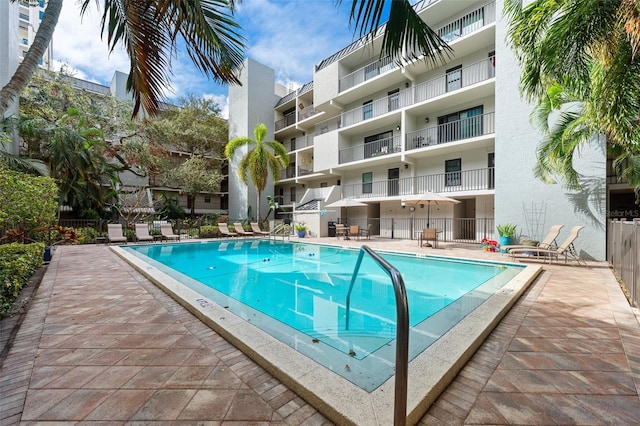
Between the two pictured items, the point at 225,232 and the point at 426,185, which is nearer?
the point at 426,185

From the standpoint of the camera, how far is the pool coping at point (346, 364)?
209cm

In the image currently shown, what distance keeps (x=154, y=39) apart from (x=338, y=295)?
5661 mm

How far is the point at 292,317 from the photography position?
5.04m

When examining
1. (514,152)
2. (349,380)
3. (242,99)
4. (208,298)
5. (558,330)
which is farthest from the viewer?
(242,99)

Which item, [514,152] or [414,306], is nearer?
[414,306]

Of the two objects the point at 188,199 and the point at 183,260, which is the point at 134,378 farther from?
the point at 188,199

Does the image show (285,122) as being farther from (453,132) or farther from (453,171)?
(453,171)

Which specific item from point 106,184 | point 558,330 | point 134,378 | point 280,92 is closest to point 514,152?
point 558,330

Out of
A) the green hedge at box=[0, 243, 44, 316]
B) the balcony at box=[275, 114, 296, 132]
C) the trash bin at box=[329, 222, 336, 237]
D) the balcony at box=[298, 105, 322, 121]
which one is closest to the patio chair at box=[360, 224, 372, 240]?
the trash bin at box=[329, 222, 336, 237]

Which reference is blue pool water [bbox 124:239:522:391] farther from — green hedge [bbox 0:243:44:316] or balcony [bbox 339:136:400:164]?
balcony [bbox 339:136:400:164]

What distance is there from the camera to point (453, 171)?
1689 centimetres

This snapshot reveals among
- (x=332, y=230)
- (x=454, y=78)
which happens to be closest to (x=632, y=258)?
(x=454, y=78)

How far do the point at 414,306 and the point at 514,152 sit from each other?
9978mm

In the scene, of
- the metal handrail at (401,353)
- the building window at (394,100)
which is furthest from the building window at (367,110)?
the metal handrail at (401,353)
